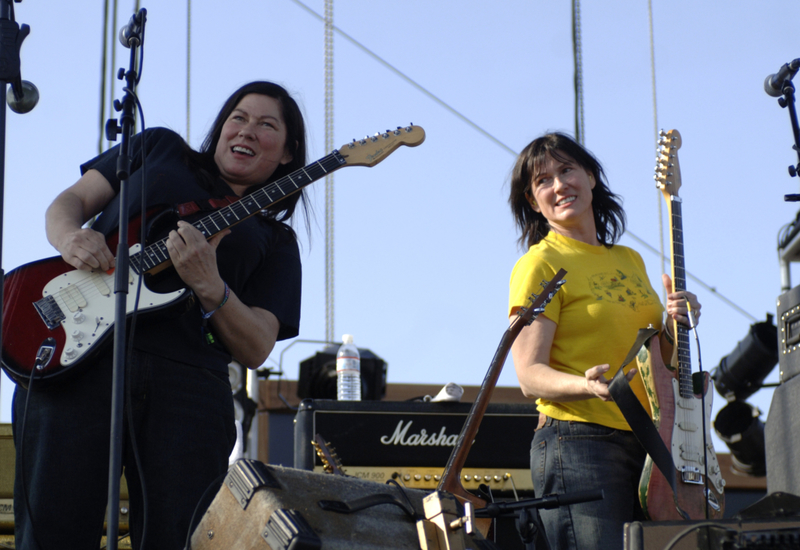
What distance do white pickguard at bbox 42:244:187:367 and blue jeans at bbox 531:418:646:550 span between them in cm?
90

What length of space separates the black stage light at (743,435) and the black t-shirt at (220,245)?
346cm

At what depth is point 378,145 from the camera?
256 centimetres

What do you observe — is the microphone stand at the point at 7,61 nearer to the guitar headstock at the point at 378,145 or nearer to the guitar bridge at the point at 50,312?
the guitar bridge at the point at 50,312

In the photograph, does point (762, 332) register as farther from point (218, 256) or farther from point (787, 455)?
point (218, 256)

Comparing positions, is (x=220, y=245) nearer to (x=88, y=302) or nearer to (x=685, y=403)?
(x=88, y=302)

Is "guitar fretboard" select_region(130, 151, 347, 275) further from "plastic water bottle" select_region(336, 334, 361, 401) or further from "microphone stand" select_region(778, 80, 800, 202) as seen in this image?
"plastic water bottle" select_region(336, 334, 361, 401)

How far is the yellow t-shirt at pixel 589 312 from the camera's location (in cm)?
213

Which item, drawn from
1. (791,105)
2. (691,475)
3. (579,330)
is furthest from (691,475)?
(791,105)

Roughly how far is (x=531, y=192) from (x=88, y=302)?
1178 millimetres

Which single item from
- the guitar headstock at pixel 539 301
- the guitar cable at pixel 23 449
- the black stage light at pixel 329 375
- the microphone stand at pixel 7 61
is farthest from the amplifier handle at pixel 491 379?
the black stage light at pixel 329 375

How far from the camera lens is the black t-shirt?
1993mm

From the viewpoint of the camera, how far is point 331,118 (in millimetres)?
5758

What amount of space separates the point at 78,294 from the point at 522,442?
1647 mm

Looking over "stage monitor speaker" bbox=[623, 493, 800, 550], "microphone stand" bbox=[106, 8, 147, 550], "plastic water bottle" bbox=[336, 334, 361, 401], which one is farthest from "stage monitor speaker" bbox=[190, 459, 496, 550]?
"plastic water bottle" bbox=[336, 334, 361, 401]
